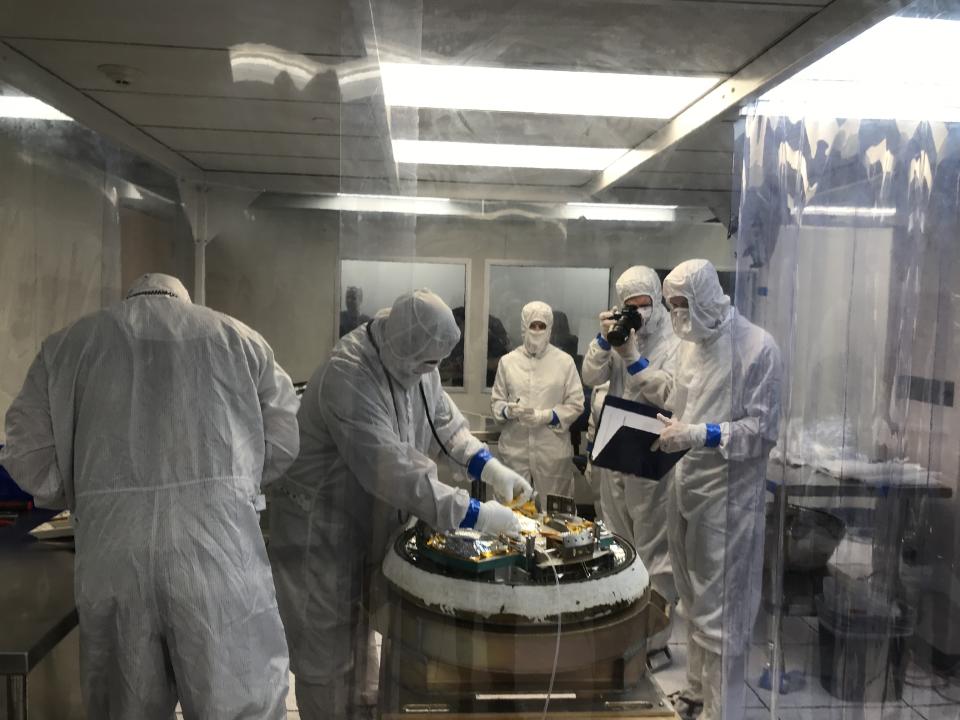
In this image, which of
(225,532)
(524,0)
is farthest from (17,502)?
(524,0)

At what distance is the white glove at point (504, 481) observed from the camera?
1.33 metres

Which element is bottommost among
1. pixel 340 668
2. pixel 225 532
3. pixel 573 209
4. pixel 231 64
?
pixel 340 668

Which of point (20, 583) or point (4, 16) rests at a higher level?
point (4, 16)

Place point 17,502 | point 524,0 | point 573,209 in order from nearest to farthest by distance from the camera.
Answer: point 524,0 < point 573,209 < point 17,502

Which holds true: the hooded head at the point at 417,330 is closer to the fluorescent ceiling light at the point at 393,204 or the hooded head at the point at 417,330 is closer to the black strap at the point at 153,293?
the fluorescent ceiling light at the point at 393,204

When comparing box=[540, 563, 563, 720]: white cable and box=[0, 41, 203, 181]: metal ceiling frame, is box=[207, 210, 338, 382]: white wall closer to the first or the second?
box=[0, 41, 203, 181]: metal ceiling frame

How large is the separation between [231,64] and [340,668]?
1.35 m

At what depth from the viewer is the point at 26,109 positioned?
1761 mm

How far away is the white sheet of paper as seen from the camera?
140cm

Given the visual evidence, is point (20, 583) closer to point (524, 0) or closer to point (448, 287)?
point (448, 287)

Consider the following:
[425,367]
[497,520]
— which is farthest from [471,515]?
[425,367]

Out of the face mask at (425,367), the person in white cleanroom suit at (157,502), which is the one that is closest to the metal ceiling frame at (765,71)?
the face mask at (425,367)

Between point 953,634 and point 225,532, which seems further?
point 953,634

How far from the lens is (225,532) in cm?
128
